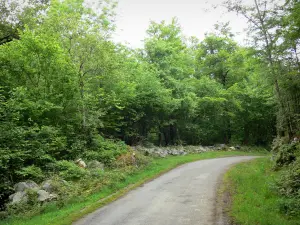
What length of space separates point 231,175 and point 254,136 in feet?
78.5

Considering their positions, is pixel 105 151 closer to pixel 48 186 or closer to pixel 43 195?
pixel 48 186

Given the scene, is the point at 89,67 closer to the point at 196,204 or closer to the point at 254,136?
the point at 196,204

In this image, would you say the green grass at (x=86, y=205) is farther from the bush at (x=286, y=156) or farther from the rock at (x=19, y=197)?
the bush at (x=286, y=156)

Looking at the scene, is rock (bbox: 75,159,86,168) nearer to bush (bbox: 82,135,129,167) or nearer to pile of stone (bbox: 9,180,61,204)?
bush (bbox: 82,135,129,167)

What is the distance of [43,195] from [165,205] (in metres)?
4.97

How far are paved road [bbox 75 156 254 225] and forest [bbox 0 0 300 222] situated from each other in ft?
14.6

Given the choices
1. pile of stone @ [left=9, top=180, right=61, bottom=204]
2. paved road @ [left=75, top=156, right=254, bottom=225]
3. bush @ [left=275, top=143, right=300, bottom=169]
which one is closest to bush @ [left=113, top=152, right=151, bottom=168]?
paved road @ [left=75, top=156, right=254, bottom=225]

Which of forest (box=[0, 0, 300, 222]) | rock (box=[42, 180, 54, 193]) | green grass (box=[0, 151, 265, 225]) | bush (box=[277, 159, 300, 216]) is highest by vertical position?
forest (box=[0, 0, 300, 222])


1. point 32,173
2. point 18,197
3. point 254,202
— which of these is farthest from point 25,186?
point 254,202

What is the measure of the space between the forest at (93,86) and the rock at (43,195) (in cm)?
164

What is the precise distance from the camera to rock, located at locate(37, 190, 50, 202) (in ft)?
33.8

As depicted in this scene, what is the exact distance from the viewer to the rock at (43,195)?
33.8 feet

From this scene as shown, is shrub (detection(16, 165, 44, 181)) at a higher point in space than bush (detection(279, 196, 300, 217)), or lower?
higher

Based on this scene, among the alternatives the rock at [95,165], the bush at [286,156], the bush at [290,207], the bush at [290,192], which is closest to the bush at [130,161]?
the rock at [95,165]
